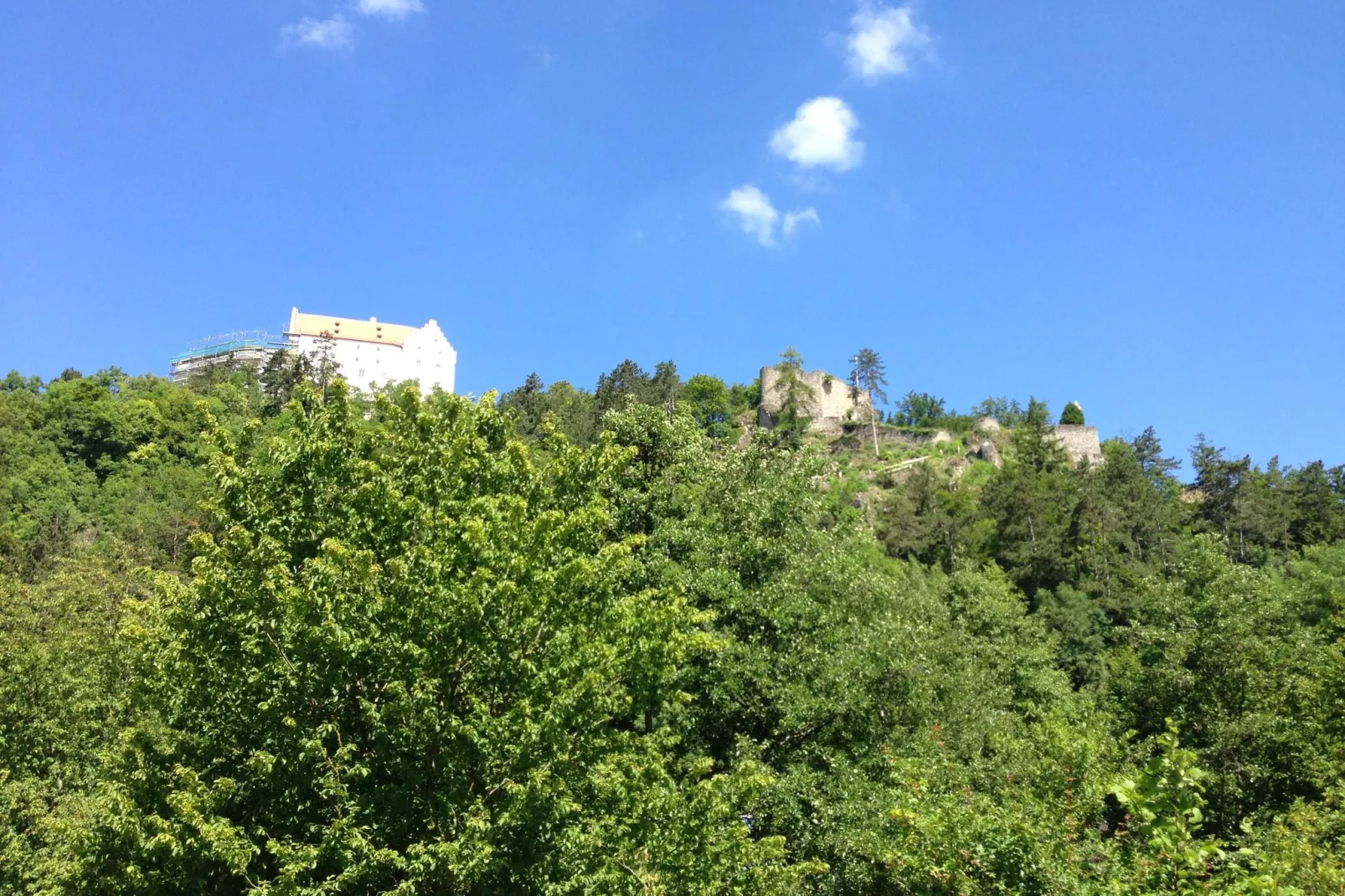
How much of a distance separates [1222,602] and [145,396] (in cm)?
8570

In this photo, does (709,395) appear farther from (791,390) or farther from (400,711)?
(400,711)

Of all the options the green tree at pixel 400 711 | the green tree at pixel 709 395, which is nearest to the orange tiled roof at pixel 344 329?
the green tree at pixel 709 395

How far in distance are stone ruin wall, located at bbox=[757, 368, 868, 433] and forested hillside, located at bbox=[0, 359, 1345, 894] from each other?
209 feet

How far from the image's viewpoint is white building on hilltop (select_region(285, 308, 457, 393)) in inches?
4296

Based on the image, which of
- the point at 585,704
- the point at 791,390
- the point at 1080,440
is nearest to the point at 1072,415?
the point at 1080,440

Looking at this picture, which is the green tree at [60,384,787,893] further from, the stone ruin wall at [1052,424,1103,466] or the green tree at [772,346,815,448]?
the stone ruin wall at [1052,424,1103,466]

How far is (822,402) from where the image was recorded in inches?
3829

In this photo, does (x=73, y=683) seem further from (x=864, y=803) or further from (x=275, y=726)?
(x=864, y=803)

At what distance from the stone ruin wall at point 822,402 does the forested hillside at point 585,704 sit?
6384 centimetres

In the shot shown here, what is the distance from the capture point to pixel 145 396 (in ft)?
266

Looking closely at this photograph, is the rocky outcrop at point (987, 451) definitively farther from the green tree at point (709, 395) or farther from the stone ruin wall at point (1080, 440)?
the green tree at point (709, 395)

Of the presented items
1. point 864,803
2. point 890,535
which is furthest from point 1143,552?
point 864,803

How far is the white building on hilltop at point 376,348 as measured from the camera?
4296 inches

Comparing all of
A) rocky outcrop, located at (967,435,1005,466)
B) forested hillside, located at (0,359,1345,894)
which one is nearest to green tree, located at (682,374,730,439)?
rocky outcrop, located at (967,435,1005,466)
